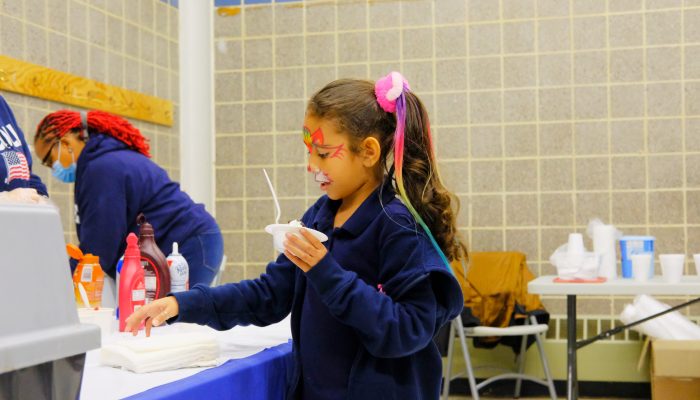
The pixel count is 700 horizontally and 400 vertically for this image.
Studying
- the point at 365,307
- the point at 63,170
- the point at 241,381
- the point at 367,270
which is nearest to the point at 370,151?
the point at 367,270

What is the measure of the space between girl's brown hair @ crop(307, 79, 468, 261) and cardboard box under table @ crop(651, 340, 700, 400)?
241cm

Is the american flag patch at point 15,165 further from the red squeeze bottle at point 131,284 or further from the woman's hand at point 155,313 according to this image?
→ the woman's hand at point 155,313

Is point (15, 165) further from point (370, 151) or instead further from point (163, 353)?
point (370, 151)

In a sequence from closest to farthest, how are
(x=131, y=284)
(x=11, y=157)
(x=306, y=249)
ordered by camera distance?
(x=306, y=249) → (x=131, y=284) → (x=11, y=157)

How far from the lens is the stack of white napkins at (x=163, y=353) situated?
1.38 metres

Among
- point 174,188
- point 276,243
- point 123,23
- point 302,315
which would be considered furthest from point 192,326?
point 123,23

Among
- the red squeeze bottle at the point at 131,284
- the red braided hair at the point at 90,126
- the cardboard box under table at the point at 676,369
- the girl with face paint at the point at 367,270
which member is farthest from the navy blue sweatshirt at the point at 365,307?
the cardboard box under table at the point at 676,369

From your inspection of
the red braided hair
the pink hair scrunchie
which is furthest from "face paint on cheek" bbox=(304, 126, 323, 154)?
the red braided hair

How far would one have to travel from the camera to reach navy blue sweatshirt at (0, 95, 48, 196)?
212 cm

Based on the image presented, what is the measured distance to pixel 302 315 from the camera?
152cm

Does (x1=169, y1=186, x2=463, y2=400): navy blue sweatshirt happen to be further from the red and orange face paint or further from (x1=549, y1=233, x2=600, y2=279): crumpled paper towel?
(x1=549, y1=233, x2=600, y2=279): crumpled paper towel

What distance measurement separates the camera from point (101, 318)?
78.5 inches

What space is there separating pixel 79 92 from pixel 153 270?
2.13 meters

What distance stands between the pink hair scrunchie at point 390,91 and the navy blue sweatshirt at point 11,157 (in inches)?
44.2
